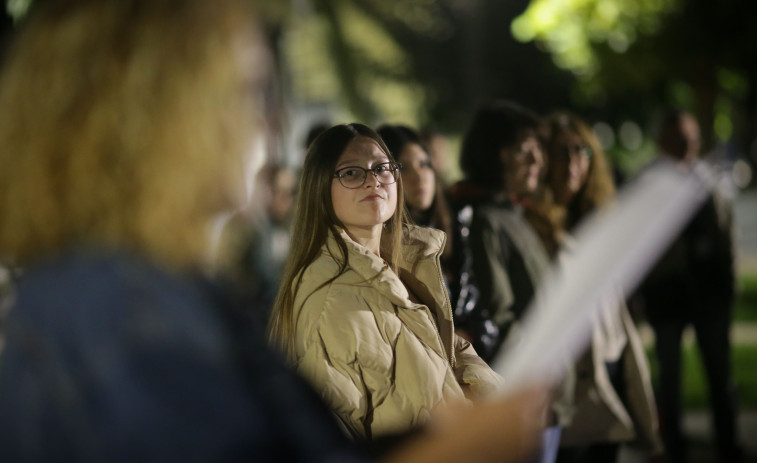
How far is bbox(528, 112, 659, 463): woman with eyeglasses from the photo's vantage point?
4.57 metres

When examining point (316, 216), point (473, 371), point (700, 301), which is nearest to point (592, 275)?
point (473, 371)

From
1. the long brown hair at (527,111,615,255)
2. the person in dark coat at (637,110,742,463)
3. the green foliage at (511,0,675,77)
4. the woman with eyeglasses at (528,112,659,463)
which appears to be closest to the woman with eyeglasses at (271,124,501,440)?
the woman with eyeglasses at (528,112,659,463)

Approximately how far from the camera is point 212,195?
141cm

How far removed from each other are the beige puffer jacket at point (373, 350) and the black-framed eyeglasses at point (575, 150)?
311 cm

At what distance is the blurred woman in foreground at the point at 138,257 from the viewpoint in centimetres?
122

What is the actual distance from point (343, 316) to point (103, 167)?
3.11 feet

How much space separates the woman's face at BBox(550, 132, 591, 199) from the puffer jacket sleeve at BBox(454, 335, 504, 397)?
9.91 feet

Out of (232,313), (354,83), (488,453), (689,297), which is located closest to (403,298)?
(488,453)

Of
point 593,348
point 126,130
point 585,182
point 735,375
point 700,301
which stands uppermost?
point 126,130

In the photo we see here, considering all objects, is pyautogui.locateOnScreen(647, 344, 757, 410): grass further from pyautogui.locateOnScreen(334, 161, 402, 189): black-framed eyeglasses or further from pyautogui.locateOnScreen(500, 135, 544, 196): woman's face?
pyautogui.locateOnScreen(334, 161, 402, 189): black-framed eyeglasses

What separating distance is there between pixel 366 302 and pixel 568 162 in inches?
128

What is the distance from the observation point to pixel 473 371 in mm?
2254

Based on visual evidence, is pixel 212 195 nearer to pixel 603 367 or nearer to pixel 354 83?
pixel 603 367

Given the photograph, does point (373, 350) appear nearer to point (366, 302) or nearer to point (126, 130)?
point (366, 302)
